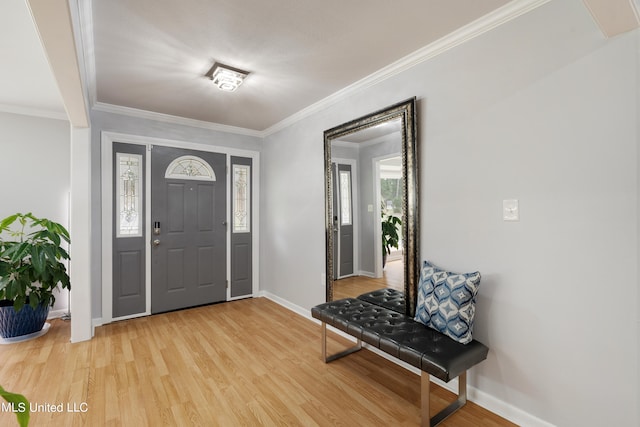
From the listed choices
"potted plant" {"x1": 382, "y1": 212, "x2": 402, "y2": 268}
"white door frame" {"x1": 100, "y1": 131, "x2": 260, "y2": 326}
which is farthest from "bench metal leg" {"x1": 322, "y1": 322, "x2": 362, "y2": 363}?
"white door frame" {"x1": 100, "y1": 131, "x2": 260, "y2": 326}

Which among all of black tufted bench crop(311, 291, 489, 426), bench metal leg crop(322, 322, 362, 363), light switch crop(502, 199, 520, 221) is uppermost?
light switch crop(502, 199, 520, 221)

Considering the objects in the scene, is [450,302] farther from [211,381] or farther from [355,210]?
[211,381]

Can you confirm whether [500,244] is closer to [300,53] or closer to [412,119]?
[412,119]

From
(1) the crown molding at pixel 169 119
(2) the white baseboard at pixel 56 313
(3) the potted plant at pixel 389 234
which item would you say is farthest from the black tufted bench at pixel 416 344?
(2) the white baseboard at pixel 56 313

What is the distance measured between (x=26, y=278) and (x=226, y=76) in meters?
2.74

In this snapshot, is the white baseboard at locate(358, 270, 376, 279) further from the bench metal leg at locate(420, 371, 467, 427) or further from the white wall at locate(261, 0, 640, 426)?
the bench metal leg at locate(420, 371, 467, 427)

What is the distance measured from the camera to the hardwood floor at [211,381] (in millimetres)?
1961

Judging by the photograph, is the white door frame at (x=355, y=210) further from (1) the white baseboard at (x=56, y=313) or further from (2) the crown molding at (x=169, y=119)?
(1) the white baseboard at (x=56, y=313)

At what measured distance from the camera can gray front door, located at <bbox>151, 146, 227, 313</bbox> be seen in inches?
152

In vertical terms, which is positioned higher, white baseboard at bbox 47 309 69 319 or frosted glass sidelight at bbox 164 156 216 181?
frosted glass sidelight at bbox 164 156 216 181

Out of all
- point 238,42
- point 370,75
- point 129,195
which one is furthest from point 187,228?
point 370,75

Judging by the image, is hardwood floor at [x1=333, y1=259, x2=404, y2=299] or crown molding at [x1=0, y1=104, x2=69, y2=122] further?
crown molding at [x1=0, y1=104, x2=69, y2=122]

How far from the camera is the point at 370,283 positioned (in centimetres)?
287

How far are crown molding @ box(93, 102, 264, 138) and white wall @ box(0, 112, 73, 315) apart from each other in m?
0.79
